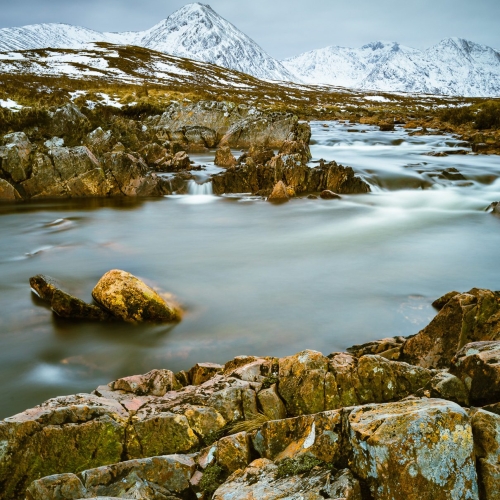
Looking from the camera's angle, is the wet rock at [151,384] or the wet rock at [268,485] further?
the wet rock at [151,384]

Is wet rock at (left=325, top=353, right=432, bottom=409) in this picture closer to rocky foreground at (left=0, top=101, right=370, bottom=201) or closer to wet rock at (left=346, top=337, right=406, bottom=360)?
wet rock at (left=346, top=337, right=406, bottom=360)

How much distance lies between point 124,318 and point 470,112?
147 ft

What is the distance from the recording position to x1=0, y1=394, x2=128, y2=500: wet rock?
134 inches

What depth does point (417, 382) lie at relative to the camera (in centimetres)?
400

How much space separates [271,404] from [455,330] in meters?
2.76

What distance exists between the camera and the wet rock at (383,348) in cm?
557

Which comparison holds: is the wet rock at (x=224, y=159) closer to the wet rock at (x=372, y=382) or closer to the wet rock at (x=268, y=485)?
the wet rock at (x=372, y=382)

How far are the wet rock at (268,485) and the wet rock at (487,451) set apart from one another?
93 cm

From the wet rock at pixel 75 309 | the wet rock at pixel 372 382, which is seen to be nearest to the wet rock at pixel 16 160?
the wet rock at pixel 75 309

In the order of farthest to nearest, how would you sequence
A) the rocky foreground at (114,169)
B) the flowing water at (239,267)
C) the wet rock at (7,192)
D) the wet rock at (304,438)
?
the rocky foreground at (114,169) → the wet rock at (7,192) → the flowing water at (239,267) → the wet rock at (304,438)

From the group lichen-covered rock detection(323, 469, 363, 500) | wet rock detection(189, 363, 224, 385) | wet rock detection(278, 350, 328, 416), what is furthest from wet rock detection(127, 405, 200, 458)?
lichen-covered rock detection(323, 469, 363, 500)

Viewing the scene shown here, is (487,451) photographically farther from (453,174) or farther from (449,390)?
(453,174)

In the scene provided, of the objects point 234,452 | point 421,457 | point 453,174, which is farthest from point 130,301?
point 453,174

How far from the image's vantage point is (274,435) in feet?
10.6
